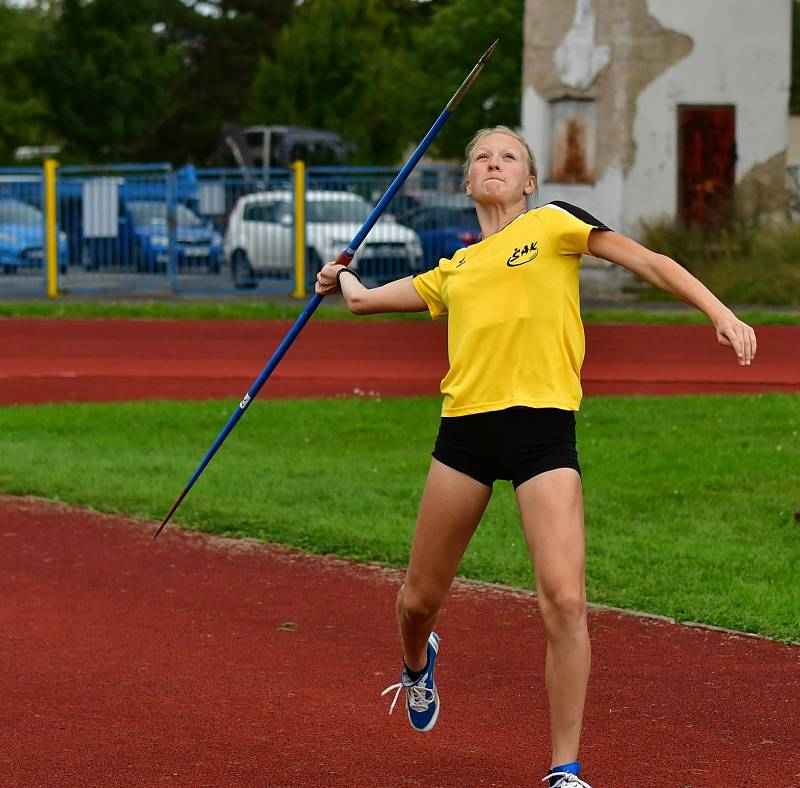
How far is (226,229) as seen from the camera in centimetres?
2830

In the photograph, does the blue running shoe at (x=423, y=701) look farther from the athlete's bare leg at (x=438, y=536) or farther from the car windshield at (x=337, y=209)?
the car windshield at (x=337, y=209)

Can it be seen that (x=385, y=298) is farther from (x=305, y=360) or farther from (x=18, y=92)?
(x=18, y=92)

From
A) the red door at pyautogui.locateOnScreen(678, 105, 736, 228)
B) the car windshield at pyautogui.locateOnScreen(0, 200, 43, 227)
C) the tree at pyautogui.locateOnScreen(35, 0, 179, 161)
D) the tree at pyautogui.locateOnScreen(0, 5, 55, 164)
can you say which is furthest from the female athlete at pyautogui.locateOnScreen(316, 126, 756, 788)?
the tree at pyautogui.locateOnScreen(0, 5, 55, 164)

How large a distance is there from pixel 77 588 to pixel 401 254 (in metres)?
19.0

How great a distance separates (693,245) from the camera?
1051 inches

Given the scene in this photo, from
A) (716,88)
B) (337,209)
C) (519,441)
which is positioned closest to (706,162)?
(716,88)

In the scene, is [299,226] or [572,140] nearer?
[299,226]

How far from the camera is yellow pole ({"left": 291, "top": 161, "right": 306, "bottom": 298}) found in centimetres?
2728

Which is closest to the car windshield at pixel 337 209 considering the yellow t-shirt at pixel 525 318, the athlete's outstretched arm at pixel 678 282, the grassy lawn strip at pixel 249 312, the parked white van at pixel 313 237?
the parked white van at pixel 313 237

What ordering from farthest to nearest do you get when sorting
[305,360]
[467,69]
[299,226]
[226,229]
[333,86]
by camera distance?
[333,86] < [467,69] < [226,229] < [299,226] < [305,360]

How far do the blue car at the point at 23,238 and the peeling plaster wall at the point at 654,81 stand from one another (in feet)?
26.7

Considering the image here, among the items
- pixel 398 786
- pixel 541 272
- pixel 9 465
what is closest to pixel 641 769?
pixel 398 786

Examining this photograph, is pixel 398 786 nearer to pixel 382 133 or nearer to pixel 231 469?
pixel 231 469

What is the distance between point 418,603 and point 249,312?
1914cm
